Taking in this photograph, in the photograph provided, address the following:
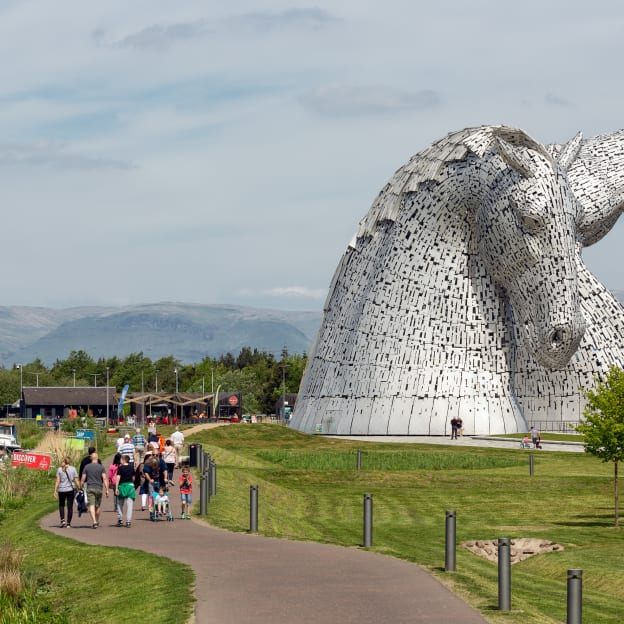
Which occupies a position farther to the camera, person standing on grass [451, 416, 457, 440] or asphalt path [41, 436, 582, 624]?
person standing on grass [451, 416, 457, 440]

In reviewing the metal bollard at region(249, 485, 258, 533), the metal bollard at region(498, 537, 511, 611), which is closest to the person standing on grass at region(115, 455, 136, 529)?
the metal bollard at region(249, 485, 258, 533)

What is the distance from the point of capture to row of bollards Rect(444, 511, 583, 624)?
1210 cm

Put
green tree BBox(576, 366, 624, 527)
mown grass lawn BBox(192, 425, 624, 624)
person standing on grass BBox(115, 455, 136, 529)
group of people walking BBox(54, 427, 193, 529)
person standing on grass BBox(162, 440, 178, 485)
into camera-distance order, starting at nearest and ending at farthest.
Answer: mown grass lawn BBox(192, 425, 624, 624) → person standing on grass BBox(115, 455, 136, 529) → group of people walking BBox(54, 427, 193, 529) → green tree BBox(576, 366, 624, 527) → person standing on grass BBox(162, 440, 178, 485)

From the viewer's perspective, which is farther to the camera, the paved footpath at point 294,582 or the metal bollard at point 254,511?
the metal bollard at point 254,511

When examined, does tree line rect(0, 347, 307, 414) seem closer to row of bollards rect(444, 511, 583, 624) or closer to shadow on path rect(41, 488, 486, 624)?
shadow on path rect(41, 488, 486, 624)

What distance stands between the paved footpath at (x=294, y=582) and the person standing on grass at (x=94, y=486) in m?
1.39

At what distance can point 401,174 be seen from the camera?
58.3 metres

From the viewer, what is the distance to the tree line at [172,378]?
526ft

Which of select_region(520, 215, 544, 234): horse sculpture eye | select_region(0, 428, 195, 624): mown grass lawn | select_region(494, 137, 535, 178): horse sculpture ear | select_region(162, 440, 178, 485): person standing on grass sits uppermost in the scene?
select_region(494, 137, 535, 178): horse sculpture ear

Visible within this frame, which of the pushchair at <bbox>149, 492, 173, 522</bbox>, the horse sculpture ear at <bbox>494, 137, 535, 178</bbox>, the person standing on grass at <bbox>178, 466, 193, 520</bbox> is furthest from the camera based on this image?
the horse sculpture ear at <bbox>494, 137, 535, 178</bbox>

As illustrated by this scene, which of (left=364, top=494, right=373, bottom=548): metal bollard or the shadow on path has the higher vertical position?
(left=364, top=494, right=373, bottom=548): metal bollard

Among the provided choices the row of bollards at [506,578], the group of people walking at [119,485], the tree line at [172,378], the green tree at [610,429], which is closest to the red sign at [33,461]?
the group of people walking at [119,485]

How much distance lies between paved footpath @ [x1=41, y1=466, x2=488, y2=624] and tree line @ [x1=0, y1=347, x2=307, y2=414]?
12714 cm

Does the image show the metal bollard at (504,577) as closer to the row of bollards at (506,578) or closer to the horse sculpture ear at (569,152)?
the row of bollards at (506,578)
